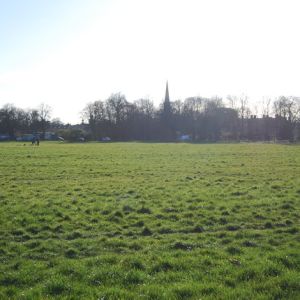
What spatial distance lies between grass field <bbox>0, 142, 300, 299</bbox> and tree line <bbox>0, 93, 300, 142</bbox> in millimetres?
93567

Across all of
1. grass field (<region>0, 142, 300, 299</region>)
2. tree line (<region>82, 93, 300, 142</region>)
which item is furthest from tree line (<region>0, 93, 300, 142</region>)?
grass field (<region>0, 142, 300, 299</region>)

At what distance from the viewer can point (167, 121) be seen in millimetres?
115812

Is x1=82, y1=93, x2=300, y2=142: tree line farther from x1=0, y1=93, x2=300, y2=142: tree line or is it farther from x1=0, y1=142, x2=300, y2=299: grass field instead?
x1=0, y1=142, x2=300, y2=299: grass field

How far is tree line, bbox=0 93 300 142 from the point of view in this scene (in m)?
111

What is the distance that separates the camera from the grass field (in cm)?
598

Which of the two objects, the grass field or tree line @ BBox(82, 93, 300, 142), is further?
tree line @ BBox(82, 93, 300, 142)

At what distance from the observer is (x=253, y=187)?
55.2 ft

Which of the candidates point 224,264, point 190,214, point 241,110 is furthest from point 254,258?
point 241,110

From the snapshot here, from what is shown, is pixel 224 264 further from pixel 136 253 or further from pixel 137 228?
pixel 137 228

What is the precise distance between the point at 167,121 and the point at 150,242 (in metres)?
108

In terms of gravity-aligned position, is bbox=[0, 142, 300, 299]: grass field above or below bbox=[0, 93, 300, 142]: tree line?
below

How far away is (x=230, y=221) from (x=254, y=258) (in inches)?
125

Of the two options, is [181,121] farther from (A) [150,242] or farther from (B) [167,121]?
(A) [150,242]

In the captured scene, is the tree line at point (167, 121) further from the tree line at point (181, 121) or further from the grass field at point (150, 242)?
the grass field at point (150, 242)
